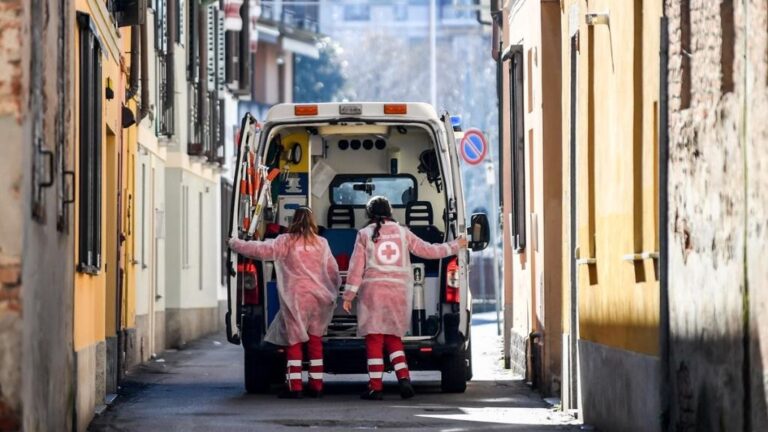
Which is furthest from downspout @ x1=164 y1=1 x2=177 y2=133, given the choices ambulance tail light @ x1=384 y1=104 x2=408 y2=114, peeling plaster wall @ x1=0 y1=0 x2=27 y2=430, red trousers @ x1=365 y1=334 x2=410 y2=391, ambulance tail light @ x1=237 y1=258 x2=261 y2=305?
peeling plaster wall @ x1=0 y1=0 x2=27 y2=430

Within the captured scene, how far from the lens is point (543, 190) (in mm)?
19047

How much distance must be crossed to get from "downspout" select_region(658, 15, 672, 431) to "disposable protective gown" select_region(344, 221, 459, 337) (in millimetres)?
6046

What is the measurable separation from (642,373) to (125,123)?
963cm

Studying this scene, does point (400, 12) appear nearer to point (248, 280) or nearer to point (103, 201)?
point (248, 280)

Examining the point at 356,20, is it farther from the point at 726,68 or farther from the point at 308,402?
the point at 726,68

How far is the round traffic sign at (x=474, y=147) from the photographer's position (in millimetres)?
29078

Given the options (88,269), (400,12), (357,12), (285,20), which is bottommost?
(88,269)

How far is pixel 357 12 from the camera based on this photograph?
349 ft

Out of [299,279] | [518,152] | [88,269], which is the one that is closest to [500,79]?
[518,152]

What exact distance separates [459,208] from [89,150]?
4540 millimetres

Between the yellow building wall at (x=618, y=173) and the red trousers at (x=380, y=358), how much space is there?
85.8 inches

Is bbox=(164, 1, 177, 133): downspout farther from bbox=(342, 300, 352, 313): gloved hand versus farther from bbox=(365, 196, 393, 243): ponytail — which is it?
bbox=(342, 300, 352, 313): gloved hand

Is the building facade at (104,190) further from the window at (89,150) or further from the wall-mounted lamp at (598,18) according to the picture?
the wall-mounted lamp at (598,18)

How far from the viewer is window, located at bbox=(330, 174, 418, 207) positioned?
774 inches
